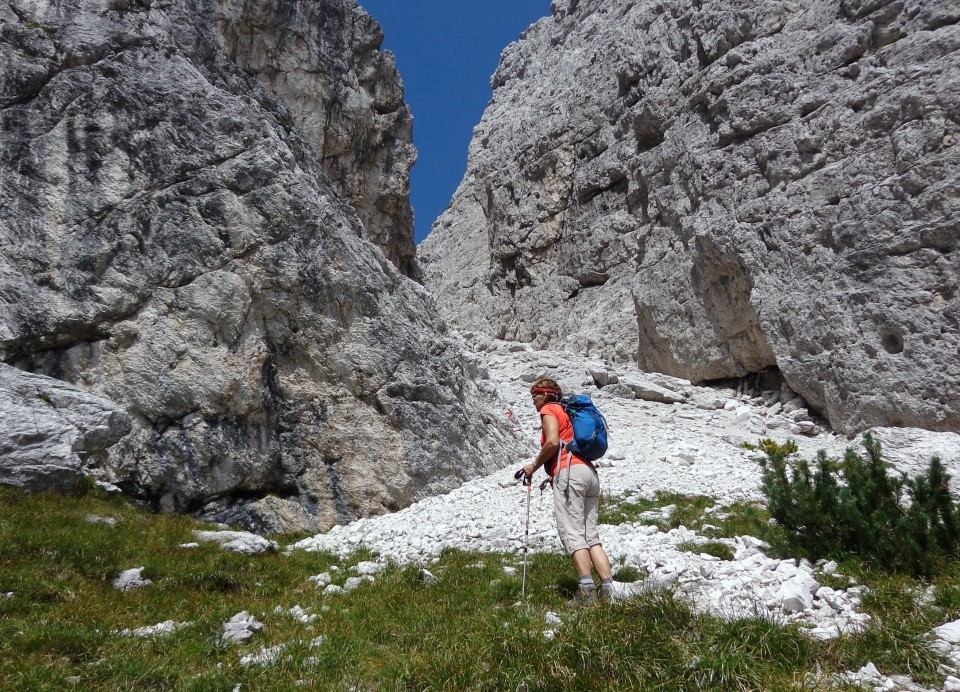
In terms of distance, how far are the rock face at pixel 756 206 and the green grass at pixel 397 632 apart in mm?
15616

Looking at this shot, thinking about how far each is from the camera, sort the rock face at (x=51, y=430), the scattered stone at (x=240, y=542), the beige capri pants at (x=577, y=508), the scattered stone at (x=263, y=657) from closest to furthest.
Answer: the scattered stone at (x=263, y=657) < the beige capri pants at (x=577, y=508) < the scattered stone at (x=240, y=542) < the rock face at (x=51, y=430)

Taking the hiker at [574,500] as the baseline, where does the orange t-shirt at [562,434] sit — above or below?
above

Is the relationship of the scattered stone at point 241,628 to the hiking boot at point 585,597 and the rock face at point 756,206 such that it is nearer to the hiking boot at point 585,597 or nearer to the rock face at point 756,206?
the hiking boot at point 585,597

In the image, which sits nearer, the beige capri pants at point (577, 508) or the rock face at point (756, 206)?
the beige capri pants at point (577, 508)

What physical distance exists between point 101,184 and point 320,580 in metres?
11.3

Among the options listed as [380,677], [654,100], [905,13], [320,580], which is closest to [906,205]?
[905,13]

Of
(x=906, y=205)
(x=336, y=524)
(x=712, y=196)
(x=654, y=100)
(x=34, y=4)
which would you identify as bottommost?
(x=336, y=524)

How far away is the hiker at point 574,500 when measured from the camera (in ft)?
24.2

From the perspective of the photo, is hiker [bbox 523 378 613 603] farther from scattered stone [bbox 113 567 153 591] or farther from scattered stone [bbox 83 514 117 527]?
scattered stone [bbox 83 514 117 527]

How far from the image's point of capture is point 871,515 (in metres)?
7.96

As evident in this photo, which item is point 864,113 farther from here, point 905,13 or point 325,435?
point 325,435

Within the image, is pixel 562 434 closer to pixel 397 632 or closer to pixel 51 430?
pixel 397 632

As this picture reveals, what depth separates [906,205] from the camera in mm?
21234

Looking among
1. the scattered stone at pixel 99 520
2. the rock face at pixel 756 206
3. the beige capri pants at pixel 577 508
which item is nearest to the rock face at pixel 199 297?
the scattered stone at pixel 99 520
